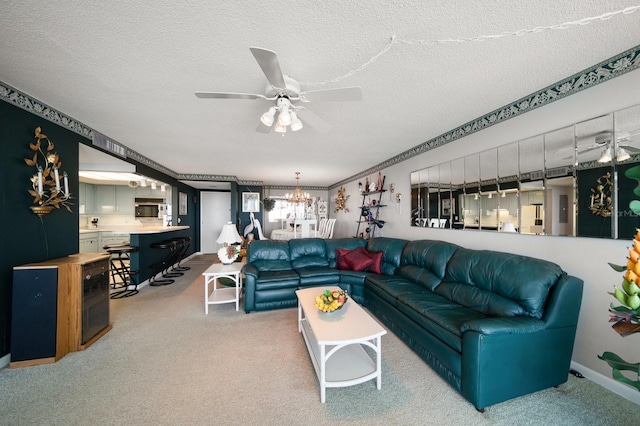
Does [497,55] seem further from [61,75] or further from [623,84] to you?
[61,75]

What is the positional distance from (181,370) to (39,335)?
1365mm

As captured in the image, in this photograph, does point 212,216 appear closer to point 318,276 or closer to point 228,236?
point 228,236

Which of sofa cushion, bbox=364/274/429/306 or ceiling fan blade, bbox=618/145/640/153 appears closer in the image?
ceiling fan blade, bbox=618/145/640/153

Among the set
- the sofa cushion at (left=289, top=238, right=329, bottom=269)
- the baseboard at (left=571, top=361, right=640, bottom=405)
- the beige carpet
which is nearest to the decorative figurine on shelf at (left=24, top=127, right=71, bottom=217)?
the beige carpet

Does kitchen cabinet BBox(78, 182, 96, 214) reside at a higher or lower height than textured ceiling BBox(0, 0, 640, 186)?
lower

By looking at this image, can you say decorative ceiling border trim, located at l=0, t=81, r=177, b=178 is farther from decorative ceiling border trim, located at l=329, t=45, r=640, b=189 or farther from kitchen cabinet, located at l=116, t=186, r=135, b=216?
decorative ceiling border trim, located at l=329, t=45, r=640, b=189

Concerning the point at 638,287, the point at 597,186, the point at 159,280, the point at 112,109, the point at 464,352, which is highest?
the point at 112,109

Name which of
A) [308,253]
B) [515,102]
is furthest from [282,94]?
[308,253]

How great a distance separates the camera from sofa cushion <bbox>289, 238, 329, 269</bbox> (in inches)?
160

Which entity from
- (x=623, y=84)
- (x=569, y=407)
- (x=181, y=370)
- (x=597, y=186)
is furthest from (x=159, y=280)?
(x=623, y=84)

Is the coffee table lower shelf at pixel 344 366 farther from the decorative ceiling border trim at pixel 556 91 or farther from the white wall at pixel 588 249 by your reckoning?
the decorative ceiling border trim at pixel 556 91

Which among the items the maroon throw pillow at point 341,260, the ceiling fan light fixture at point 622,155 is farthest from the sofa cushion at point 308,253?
the ceiling fan light fixture at point 622,155

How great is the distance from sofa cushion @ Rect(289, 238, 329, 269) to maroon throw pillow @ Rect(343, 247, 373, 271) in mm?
441

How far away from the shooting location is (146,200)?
21.6ft
